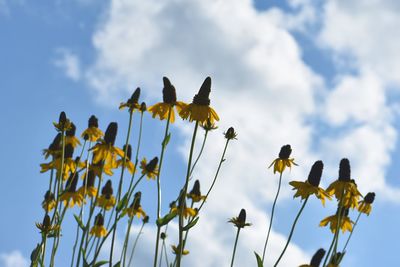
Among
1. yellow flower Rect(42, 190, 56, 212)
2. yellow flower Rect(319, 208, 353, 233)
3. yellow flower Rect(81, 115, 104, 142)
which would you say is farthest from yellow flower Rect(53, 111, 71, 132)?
yellow flower Rect(319, 208, 353, 233)

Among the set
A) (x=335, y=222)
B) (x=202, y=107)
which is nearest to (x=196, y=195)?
(x=335, y=222)

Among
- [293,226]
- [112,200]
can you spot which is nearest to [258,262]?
[293,226]

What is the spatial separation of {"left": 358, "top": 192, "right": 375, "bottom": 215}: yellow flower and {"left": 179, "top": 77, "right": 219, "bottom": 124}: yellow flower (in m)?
3.38

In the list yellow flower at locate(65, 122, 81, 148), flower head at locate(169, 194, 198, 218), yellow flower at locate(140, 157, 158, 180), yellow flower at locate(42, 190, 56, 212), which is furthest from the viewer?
yellow flower at locate(140, 157, 158, 180)

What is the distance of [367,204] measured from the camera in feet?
27.7

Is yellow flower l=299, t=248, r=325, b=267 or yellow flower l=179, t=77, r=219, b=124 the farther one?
yellow flower l=299, t=248, r=325, b=267

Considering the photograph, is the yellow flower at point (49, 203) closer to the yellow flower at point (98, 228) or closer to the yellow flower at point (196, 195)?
the yellow flower at point (98, 228)

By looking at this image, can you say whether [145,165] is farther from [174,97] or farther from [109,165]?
[174,97]

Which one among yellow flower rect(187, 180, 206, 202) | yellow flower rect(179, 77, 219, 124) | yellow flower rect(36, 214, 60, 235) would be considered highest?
yellow flower rect(187, 180, 206, 202)

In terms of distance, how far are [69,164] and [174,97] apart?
219 cm

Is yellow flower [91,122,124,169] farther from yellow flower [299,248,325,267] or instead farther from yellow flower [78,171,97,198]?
yellow flower [299,248,325,267]

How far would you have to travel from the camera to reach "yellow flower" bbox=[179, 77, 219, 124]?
5.84 m

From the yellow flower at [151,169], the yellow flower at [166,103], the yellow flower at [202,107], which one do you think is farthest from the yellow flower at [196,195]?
the yellow flower at [202,107]

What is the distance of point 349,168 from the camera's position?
22.5 feet
